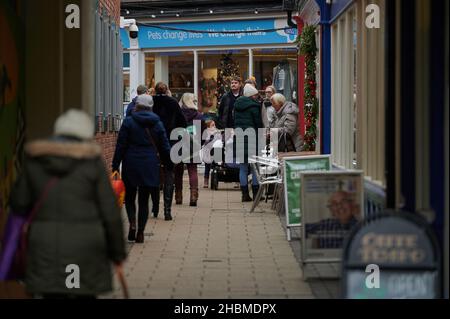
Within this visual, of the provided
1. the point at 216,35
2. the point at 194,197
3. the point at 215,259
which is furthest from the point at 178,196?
the point at 216,35

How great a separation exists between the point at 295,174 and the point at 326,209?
2.69 meters

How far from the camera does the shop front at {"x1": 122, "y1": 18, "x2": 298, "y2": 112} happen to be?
31938 mm

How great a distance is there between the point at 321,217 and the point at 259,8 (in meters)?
22.2

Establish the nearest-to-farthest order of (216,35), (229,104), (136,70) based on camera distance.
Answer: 1. (229,104)
2. (216,35)
3. (136,70)

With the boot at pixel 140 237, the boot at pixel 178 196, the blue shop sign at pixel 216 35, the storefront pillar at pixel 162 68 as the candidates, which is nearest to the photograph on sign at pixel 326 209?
the boot at pixel 140 237

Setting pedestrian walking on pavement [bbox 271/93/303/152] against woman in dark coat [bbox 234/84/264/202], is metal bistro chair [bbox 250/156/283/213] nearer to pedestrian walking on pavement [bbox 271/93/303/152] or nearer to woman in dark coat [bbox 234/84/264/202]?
woman in dark coat [bbox 234/84/264/202]

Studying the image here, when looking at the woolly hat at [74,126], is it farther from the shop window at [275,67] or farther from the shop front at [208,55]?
the shop front at [208,55]

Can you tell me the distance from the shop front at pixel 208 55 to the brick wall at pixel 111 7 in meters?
10.2

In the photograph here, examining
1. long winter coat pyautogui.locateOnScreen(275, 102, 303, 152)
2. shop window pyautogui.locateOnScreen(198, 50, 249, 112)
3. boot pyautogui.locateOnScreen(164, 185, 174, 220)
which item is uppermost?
shop window pyautogui.locateOnScreen(198, 50, 249, 112)

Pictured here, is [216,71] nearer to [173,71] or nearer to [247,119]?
[173,71]

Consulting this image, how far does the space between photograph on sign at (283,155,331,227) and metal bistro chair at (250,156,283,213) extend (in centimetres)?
322

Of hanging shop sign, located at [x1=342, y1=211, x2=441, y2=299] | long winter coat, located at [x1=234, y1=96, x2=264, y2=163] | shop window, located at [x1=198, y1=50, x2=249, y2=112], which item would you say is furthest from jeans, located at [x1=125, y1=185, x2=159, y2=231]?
shop window, located at [x1=198, y1=50, x2=249, y2=112]

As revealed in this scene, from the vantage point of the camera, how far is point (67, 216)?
22.1ft

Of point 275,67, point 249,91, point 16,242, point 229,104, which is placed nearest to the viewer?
point 16,242
